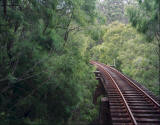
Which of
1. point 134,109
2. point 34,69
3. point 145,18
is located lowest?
point 134,109

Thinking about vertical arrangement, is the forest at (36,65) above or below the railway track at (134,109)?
above

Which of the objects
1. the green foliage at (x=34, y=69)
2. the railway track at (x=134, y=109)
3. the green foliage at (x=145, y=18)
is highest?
the green foliage at (x=145, y=18)

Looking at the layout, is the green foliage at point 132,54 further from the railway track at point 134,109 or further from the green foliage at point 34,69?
the green foliage at point 34,69

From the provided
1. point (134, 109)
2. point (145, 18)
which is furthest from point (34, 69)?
point (145, 18)

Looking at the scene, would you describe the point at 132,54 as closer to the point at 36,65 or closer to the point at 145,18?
the point at 145,18

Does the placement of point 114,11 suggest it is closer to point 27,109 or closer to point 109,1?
point 109,1

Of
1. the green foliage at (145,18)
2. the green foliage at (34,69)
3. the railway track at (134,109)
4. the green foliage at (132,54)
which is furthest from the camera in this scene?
the green foliage at (132,54)

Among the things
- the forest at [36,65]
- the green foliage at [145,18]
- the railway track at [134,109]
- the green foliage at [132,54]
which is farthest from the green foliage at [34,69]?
the green foliage at [132,54]

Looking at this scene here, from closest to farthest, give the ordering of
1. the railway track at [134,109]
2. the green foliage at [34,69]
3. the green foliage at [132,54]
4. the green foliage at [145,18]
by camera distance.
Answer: the green foliage at [34,69], the railway track at [134,109], the green foliage at [145,18], the green foliage at [132,54]

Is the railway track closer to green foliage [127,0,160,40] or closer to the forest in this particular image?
the forest

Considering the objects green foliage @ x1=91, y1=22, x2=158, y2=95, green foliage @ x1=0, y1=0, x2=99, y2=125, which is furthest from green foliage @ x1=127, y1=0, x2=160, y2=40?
green foliage @ x1=0, y1=0, x2=99, y2=125

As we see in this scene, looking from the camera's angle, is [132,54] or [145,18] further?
[132,54]

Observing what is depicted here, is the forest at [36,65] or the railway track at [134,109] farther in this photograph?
the railway track at [134,109]

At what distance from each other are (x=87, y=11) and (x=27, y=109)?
184 inches
